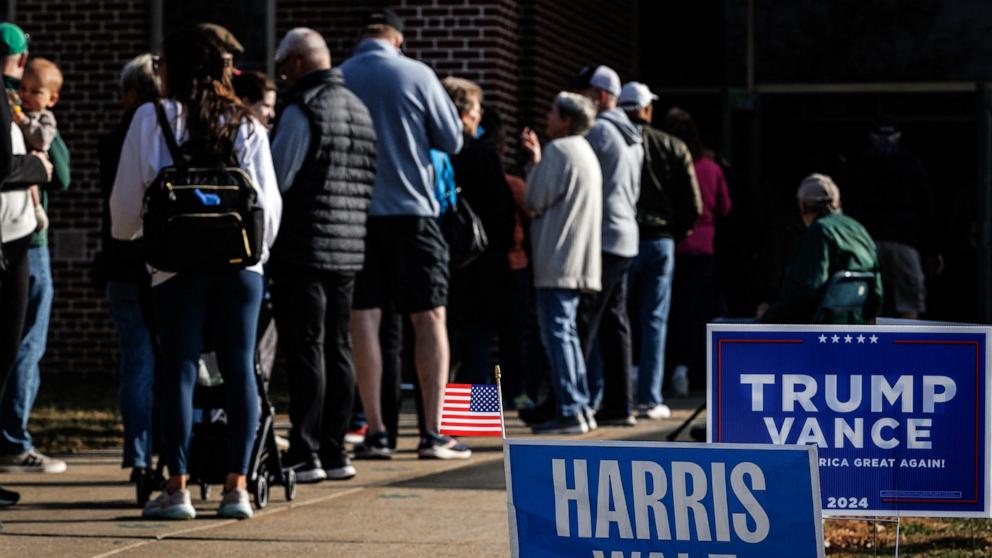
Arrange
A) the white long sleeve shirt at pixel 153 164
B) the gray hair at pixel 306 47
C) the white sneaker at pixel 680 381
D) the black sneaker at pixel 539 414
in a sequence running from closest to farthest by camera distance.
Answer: the white long sleeve shirt at pixel 153 164, the gray hair at pixel 306 47, the black sneaker at pixel 539 414, the white sneaker at pixel 680 381

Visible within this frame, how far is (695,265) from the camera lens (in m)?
13.5

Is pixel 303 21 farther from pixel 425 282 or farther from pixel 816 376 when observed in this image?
pixel 816 376

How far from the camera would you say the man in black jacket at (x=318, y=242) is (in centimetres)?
829

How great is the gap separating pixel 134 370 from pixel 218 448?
2.73ft

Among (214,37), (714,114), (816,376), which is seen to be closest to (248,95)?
(214,37)

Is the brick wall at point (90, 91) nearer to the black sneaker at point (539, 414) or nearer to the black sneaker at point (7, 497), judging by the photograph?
the black sneaker at point (539, 414)

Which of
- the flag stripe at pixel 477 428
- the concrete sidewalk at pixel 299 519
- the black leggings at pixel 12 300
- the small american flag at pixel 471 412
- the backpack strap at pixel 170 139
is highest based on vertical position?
the backpack strap at pixel 170 139

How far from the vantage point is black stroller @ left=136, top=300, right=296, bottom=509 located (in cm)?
762

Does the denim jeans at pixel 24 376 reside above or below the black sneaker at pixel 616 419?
above

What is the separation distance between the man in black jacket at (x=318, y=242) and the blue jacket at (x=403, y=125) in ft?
1.65

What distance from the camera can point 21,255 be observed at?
774 centimetres

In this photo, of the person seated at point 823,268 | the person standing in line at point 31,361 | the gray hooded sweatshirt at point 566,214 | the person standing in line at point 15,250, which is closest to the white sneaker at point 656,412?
the gray hooded sweatshirt at point 566,214

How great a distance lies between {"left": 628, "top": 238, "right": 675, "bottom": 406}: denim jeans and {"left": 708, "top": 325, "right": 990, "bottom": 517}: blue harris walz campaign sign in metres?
6.34

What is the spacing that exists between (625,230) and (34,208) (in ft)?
13.8
